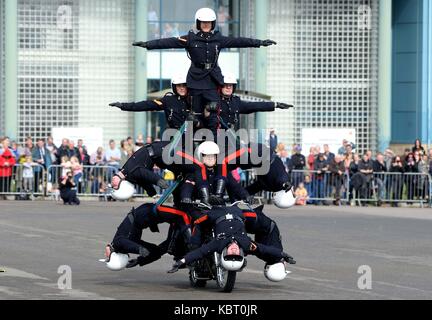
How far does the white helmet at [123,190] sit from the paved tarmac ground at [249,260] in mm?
995

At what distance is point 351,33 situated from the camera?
4797 centimetres

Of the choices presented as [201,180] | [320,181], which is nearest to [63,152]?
[320,181]

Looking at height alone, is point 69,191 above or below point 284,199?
below

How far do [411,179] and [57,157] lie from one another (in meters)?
9.78

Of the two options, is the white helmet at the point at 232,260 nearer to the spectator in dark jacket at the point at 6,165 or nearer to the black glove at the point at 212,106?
the black glove at the point at 212,106

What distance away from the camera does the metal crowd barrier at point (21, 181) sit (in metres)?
39.2

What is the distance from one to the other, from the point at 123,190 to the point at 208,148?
117cm

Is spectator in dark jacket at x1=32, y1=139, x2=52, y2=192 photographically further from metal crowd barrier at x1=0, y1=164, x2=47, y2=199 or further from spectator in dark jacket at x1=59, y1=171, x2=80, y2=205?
spectator in dark jacket at x1=59, y1=171, x2=80, y2=205

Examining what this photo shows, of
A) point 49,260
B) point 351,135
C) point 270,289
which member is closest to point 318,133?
point 351,135

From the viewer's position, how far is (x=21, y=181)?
39250mm

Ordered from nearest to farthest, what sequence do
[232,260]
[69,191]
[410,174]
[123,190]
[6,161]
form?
[232,260], [123,190], [69,191], [6,161], [410,174]

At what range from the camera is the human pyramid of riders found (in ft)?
52.4

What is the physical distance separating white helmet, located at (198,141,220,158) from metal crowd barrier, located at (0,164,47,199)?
75.8 feet

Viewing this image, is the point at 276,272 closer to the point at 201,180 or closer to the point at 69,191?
the point at 201,180
